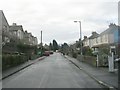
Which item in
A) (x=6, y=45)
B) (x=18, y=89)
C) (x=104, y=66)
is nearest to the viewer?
(x=18, y=89)

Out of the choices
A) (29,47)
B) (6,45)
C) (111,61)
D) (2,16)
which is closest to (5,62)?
(111,61)

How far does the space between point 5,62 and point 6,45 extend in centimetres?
2071

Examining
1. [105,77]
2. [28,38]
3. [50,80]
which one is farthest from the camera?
[28,38]

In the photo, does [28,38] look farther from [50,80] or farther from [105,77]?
Answer: [50,80]

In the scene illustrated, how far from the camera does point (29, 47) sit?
58656mm

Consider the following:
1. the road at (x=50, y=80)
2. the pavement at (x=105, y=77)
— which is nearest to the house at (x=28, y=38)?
the road at (x=50, y=80)

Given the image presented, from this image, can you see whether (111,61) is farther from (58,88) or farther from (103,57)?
(58,88)

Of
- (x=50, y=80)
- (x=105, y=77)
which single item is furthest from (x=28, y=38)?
(x=50, y=80)

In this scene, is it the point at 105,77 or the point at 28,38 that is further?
the point at 28,38

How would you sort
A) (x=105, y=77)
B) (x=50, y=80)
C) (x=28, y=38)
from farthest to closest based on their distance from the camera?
(x=28, y=38), (x=105, y=77), (x=50, y=80)

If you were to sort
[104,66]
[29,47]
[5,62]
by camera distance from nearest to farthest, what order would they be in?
[5,62] → [104,66] → [29,47]

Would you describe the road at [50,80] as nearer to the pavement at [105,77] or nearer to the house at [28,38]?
the pavement at [105,77]

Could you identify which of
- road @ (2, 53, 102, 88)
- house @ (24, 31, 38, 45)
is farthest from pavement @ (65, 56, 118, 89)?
house @ (24, 31, 38, 45)

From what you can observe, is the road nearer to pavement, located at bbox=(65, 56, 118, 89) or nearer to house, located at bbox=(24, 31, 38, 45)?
pavement, located at bbox=(65, 56, 118, 89)
